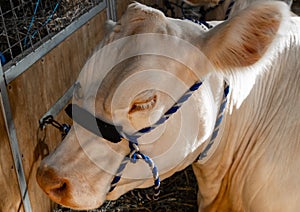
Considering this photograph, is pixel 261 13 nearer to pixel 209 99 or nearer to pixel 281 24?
pixel 281 24

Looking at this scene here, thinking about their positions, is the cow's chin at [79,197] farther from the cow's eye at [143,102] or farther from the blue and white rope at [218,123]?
the blue and white rope at [218,123]

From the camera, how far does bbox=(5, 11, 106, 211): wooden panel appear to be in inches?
73.1

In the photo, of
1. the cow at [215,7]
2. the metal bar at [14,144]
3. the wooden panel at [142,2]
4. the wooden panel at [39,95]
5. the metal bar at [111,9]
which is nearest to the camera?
the metal bar at [14,144]

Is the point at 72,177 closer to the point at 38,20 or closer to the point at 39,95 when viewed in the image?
the point at 39,95

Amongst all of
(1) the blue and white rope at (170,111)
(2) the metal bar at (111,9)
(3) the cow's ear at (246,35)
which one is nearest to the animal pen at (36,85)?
(2) the metal bar at (111,9)

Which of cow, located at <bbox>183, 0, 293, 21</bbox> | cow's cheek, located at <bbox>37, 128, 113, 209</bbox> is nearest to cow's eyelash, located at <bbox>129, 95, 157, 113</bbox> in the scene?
cow's cheek, located at <bbox>37, 128, 113, 209</bbox>

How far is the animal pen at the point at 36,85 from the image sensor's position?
5.84ft

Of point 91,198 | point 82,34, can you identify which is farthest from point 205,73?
point 82,34

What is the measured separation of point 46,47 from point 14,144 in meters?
0.53

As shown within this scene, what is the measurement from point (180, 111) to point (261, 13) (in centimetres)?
38

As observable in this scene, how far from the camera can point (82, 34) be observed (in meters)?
2.49

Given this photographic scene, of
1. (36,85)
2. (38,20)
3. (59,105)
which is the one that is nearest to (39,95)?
(36,85)

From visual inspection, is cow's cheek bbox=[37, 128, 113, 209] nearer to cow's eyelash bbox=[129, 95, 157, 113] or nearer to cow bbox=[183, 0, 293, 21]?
A: cow's eyelash bbox=[129, 95, 157, 113]

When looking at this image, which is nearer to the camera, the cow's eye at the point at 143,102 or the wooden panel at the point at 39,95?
the cow's eye at the point at 143,102
